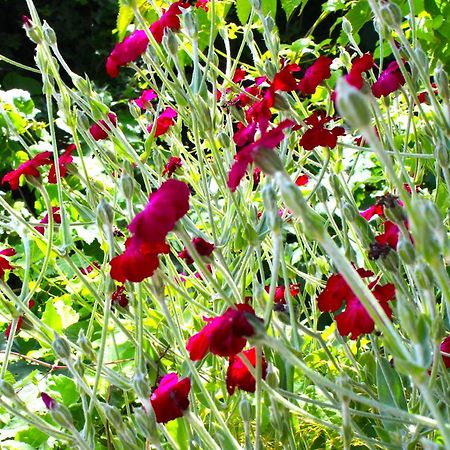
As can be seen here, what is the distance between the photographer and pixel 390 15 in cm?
59

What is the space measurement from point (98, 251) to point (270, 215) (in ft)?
3.46

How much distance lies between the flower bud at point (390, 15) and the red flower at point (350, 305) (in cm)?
21

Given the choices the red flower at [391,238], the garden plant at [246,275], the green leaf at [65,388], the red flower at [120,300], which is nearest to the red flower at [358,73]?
the garden plant at [246,275]

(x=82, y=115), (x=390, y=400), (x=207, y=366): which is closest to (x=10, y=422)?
(x=207, y=366)

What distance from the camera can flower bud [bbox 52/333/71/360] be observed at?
1.86 ft

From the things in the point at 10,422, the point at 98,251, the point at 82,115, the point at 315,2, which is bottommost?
the point at 315,2

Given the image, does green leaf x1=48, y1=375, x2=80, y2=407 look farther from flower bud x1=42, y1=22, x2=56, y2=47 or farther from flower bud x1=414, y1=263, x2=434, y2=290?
flower bud x1=414, y1=263, x2=434, y2=290

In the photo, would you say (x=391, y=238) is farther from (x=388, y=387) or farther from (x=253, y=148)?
(x=253, y=148)

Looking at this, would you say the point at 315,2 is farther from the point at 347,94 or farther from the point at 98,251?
the point at 347,94

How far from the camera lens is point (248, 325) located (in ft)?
1.35

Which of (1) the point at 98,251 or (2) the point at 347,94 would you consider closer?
(2) the point at 347,94

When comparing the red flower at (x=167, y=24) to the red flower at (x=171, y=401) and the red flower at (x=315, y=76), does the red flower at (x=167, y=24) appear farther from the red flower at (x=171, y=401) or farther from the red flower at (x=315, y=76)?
the red flower at (x=171, y=401)

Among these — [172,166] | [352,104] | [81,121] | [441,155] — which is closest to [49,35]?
[81,121]

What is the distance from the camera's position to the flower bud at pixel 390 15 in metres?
0.59
